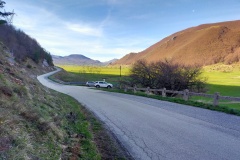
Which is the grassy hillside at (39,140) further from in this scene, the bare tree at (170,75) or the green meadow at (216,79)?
the bare tree at (170,75)

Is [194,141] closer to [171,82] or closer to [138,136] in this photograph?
[138,136]

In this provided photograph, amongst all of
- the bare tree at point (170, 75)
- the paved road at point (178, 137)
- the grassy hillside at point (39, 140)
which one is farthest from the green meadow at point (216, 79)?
the grassy hillside at point (39, 140)

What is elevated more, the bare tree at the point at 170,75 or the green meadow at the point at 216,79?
the bare tree at the point at 170,75

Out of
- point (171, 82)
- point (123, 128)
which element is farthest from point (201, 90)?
point (123, 128)

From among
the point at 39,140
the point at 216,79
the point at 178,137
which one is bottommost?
the point at 216,79

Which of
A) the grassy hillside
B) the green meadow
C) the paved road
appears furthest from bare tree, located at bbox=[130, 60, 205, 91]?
the grassy hillside

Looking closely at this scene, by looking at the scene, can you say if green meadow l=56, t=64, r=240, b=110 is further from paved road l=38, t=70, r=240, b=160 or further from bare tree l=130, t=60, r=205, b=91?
paved road l=38, t=70, r=240, b=160

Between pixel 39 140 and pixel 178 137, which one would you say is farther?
pixel 178 137

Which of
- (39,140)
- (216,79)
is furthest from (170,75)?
(216,79)

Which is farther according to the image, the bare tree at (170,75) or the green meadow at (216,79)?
the green meadow at (216,79)

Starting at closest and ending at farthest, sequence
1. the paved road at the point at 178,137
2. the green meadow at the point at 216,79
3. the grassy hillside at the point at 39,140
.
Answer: the grassy hillside at the point at 39,140 → the paved road at the point at 178,137 → the green meadow at the point at 216,79

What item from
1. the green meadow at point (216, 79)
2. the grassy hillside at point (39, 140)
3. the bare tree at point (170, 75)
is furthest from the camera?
the green meadow at point (216, 79)

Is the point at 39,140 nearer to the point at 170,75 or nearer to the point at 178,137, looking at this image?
the point at 178,137

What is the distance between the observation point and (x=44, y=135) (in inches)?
201
